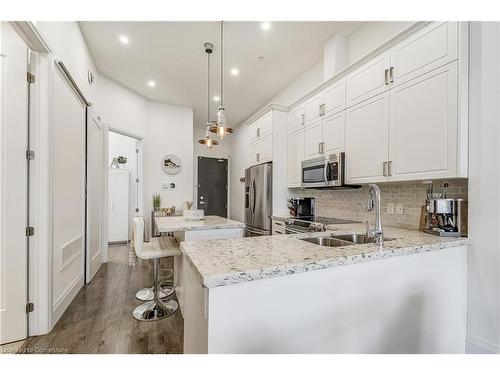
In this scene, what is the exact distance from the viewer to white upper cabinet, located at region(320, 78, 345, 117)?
8.67 feet

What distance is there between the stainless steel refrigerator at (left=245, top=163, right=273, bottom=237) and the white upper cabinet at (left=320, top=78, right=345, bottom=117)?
3.90 feet

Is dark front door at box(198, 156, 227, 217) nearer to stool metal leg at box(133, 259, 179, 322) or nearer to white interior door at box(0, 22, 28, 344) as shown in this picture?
stool metal leg at box(133, 259, 179, 322)

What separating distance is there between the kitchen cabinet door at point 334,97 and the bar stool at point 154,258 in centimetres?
227

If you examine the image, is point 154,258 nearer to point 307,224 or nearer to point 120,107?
point 307,224

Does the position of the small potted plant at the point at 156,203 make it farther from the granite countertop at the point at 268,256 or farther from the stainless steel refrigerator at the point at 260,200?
the granite countertop at the point at 268,256

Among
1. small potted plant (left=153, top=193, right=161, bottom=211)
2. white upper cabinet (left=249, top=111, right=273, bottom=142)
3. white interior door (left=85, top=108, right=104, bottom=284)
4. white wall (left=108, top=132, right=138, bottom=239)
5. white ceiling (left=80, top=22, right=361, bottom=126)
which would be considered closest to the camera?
white ceiling (left=80, top=22, right=361, bottom=126)

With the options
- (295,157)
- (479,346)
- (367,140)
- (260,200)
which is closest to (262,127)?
(295,157)

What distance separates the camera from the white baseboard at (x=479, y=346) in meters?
1.55

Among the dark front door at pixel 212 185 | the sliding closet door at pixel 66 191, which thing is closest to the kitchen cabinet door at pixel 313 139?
the sliding closet door at pixel 66 191

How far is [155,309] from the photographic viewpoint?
2.32 m

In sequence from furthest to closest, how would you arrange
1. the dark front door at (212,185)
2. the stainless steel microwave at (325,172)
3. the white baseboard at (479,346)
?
the dark front door at (212,185), the stainless steel microwave at (325,172), the white baseboard at (479,346)

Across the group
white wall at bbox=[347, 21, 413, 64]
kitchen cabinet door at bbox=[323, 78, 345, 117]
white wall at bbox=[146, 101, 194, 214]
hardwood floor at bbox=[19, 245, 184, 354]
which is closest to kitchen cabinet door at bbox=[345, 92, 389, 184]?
kitchen cabinet door at bbox=[323, 78, 345, 117]

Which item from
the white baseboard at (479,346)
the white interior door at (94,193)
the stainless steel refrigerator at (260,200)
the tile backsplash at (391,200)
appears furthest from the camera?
the stainless steel refrigerator at (260,200)

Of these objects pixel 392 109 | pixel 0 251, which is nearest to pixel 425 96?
pixel 392 109
